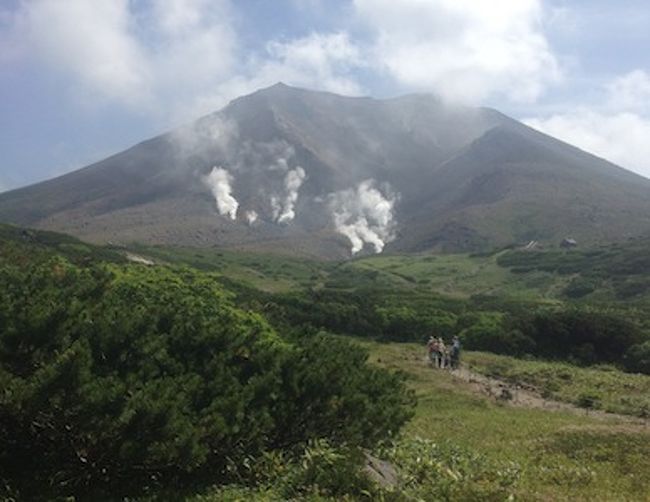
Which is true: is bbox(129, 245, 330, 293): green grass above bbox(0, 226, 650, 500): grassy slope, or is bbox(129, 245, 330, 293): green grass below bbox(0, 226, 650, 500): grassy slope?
above

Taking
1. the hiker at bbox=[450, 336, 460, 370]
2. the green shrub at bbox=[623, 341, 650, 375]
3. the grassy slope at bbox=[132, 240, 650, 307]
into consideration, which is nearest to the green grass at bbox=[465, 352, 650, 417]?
the green shrub at bbox=[623, 341, 650, 375]

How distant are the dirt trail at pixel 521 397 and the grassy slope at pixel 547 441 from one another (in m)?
0.65

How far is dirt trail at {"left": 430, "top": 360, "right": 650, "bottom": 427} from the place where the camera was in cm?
2338

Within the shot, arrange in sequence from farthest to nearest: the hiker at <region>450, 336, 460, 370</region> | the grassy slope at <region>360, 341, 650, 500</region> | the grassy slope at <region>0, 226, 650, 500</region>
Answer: the hiker at <region>450, 336, 460, 370</region>, the grassy slope at <region>0, 226, 650, 500</region>, the grassy slope at <region>360, 341, 650, 500</region>

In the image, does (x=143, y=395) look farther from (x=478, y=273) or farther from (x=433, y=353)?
(x=478, y=273)

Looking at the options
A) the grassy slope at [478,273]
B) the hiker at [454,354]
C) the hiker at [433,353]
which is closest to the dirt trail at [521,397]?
the hiker at [454,354]

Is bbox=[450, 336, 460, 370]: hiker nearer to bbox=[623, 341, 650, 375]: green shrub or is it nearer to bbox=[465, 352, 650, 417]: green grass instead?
bbox=[465, 352, 650, 417]: green grass

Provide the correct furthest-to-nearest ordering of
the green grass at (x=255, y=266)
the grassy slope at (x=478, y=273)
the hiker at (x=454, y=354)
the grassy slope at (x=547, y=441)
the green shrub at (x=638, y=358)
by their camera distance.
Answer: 1. the green grass at (x=255, y=266)
2. the grassy slope at (x=478, y=273)
3. the green shrub at (x=638, y=358)
4. the hiker at (x=454, y=354)
5. the grassy slope at (x=547, y=441)

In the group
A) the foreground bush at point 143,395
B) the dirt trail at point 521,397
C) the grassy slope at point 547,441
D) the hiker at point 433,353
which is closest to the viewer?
the foreground bush at point 143,395

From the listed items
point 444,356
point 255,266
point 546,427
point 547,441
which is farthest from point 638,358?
point 255,266

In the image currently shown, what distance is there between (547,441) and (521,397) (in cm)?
999

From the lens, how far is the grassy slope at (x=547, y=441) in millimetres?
13148

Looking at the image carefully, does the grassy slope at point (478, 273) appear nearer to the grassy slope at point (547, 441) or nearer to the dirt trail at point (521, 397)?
the dirt trail at point (521, 397)

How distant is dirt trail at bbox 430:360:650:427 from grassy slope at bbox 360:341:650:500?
2.12ft
